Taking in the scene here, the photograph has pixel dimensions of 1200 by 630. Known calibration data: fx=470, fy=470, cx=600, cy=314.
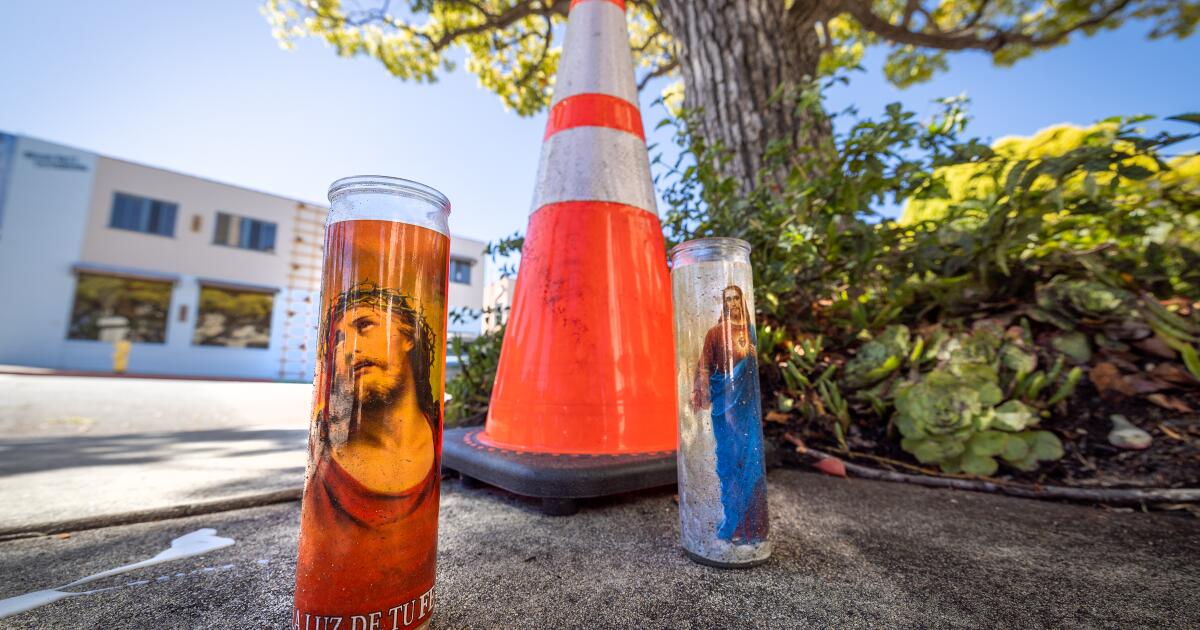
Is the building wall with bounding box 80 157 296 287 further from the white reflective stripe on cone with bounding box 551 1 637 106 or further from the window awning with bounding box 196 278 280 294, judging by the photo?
the white reflective stripe on cone with bounding box 551 1 637 106

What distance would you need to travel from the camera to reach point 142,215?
12.8 metres

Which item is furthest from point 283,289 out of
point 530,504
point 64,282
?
point 530,504

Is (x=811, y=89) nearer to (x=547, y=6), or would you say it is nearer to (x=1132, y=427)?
(x=1132, y=427)

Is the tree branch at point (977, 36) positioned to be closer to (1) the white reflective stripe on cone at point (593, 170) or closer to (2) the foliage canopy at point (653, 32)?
(2) the foliage canopy at point (653, 32)

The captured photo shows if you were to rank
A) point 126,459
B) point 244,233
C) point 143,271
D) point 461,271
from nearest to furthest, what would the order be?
1. point 126,459
2. point 143,271
3. point 244,233
4. point 461,271

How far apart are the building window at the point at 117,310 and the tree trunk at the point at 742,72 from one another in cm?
1528

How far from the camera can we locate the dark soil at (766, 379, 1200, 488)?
49.8 inches

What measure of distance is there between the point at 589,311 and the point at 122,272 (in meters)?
16.5

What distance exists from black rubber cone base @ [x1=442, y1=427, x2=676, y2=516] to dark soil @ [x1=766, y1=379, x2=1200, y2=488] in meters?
0.67

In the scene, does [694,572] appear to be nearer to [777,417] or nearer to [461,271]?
[777,417]

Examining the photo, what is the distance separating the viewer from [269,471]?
1592 mm

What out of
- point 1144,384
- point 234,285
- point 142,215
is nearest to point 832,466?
point 1144,384

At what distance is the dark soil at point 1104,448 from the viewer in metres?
1.27

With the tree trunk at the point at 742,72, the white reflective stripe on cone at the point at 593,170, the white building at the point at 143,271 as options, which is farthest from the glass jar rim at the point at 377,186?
the white building at the point at 143,271
